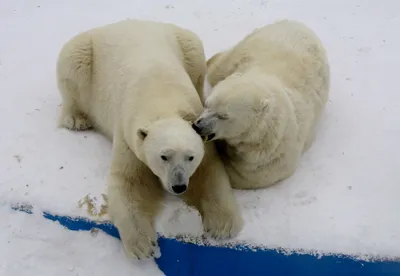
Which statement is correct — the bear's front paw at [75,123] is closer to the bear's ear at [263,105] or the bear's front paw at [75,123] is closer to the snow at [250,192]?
the snow at [250,192]

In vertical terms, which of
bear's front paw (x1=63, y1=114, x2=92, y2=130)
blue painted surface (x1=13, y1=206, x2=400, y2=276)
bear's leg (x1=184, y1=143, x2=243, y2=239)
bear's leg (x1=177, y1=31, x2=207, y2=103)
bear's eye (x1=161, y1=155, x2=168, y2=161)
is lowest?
blue painted surface (x1=13, y1=206, x2=400, y2=276)

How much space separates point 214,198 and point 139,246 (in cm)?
48

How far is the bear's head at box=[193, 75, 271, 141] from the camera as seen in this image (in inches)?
109

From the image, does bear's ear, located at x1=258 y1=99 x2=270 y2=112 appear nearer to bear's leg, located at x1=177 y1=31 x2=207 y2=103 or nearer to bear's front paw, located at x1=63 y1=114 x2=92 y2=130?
bear's leg, located at x1=177 y1=31 x2=207 y2=103

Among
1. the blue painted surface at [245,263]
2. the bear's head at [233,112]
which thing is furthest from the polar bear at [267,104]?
the blue painted surface at [245,263]

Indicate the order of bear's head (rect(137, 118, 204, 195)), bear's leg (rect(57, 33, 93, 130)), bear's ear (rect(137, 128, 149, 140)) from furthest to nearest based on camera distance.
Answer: bear's leg (rect(57, 33, 93, 130))
bear's ear (rect(137, 128, 149, 140))
bear's head (rect(137, 118, 204, 195))

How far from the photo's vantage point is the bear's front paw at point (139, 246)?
9.43ft

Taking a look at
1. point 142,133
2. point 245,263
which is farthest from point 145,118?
point 245,263

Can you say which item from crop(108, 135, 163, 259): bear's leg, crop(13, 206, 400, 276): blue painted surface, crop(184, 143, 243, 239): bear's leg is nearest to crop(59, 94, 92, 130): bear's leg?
crop(108, 135, 163, 259): bear's leg

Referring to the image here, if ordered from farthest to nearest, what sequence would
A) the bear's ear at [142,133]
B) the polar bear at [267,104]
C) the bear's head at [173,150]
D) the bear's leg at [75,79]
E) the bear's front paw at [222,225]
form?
1. the bear's leg at [75,79]
2. the bear's front paw at [222,225]
3. the polar bear at [267,104]
4. the bear's ear at [142,133]
5. the bear's head at [173,150]

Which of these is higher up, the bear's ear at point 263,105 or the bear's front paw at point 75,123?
the bear's ear at point 263,105

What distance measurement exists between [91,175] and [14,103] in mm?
1132

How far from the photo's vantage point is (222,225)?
2928mm

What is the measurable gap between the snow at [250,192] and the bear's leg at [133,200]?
104mm
